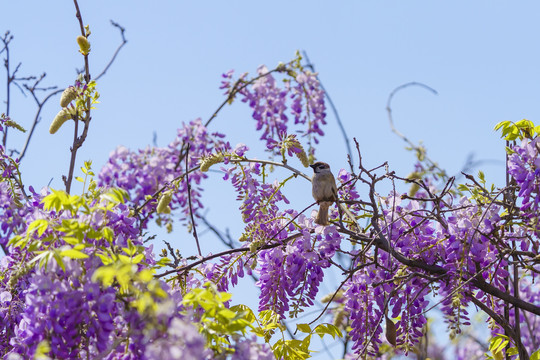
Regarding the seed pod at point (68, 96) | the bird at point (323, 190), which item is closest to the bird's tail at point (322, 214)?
the bird at point (323, 190)

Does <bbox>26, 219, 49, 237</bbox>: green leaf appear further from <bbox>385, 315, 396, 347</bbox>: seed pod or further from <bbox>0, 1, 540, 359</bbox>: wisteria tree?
<bbox>385, 315, 396, 347</bbox>: seed pod

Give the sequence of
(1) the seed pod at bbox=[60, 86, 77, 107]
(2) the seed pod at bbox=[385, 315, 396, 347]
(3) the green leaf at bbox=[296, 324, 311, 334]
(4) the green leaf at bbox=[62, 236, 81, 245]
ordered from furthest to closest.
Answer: (1) the seed pod at bbox=[60, 86, 77, 107] → (3) the green leaf at bbox=[296, 324, 311, 334] → (2) the seed pod at bbox=[385, 315, 396, 347] → (4) the green leaf at bbox=[62, 236, 81, 245]

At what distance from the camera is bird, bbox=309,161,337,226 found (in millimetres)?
3113

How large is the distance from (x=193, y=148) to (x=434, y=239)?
11.3ft

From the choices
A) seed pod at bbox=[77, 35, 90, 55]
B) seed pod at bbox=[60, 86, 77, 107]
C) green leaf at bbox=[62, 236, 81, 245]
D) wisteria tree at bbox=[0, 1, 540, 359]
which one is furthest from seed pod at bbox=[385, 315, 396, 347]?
seed pod at bbox=[77, 35, 90, 55]

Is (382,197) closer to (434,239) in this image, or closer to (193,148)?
(434,239)

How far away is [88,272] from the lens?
7.36 feet

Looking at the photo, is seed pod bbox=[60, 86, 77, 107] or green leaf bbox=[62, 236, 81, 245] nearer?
green leaf bbox=[62, 236, 81, 245]

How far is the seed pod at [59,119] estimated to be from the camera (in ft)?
10.4

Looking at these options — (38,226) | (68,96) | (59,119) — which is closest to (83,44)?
(68,96)

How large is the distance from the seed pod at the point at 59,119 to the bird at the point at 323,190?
1.14 meters

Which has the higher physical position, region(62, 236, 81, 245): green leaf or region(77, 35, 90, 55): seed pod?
region(77, 35, 90, 55): seed pod

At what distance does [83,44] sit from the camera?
3.14 meters

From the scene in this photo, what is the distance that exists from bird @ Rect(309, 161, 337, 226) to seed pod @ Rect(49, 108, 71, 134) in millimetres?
1145
